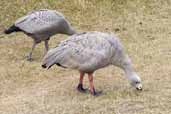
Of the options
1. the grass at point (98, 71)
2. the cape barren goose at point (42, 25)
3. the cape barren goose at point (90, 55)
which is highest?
the cape barren goose at point (90, 55)

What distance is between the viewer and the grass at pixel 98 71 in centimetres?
679

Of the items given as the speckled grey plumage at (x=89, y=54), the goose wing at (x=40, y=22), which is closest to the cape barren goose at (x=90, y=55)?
the speckled grey plumage at (x=89, y=54)

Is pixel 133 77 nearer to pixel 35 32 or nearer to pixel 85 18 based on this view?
pixel 35 32

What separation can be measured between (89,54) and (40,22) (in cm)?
205

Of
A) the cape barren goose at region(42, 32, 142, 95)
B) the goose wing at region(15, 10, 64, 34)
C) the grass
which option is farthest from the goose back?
the goose wing at region(15, 10, 64, 34)

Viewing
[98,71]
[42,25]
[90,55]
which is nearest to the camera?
[90,55]

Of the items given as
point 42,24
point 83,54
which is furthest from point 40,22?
point 83,54

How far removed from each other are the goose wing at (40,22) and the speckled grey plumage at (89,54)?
163 cm

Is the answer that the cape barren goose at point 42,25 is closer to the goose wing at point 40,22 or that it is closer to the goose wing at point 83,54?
the goose wing at point 40,22

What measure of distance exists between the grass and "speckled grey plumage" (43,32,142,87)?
408 millimetres

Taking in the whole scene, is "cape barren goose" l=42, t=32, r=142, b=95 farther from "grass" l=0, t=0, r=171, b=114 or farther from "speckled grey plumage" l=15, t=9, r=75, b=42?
"speckled grey plumage" l=15, t=9, r=75, b=42

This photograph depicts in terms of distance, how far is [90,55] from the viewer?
271 inches

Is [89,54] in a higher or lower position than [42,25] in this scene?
higher

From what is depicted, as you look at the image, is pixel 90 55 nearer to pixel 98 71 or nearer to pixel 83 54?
pixel 83 54
